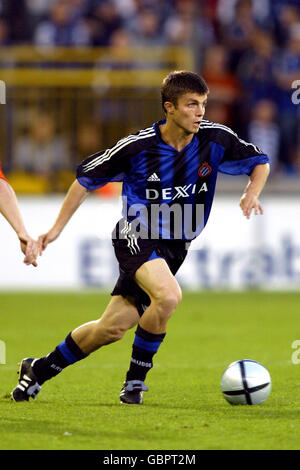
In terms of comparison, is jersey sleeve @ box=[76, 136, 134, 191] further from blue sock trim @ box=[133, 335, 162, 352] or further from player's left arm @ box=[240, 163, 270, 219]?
blue sock trim @ box=[133, 335, 162, 352]

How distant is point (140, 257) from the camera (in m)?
5.98

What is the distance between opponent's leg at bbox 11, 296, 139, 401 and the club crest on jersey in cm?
93

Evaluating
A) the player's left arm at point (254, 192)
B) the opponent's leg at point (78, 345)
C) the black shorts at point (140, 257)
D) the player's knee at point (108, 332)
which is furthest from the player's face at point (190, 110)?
the player's knee at point (108, 332)

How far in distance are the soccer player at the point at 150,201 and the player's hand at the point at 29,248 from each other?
0.31 ft


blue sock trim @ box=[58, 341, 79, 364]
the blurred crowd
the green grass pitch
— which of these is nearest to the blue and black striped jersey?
blue sock trim @ box=[58, 341, 79, 364]

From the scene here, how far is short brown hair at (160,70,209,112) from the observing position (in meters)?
5.99

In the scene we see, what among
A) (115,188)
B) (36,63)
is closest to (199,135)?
(115,188)

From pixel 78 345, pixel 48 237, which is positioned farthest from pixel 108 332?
pixel 48 237

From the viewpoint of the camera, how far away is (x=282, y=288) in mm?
13781

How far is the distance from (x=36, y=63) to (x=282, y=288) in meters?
5.21

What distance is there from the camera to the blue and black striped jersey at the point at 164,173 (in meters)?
6.11

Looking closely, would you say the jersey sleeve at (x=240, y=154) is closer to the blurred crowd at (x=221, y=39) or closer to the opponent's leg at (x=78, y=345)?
the opponent's leg at (x=78, y=345)

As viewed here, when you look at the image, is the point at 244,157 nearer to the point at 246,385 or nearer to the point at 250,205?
the point at 250,205
